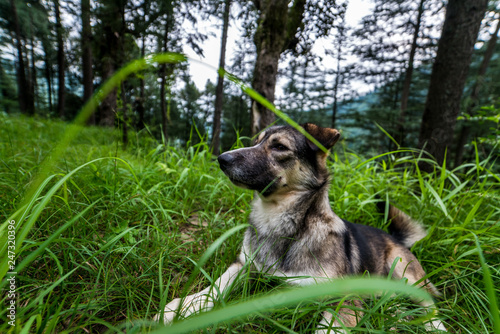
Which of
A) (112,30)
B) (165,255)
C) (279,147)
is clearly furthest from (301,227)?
(112,30)

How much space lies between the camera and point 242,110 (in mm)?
29641

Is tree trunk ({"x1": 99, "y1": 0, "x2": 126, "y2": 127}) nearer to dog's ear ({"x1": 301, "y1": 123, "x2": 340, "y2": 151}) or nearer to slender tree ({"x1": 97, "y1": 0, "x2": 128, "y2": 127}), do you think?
slender tree ({"x1": 97, "y1": 0, "x2": 128, "y2": 127})

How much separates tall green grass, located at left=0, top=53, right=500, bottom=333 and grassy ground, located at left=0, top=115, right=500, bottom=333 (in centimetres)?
1

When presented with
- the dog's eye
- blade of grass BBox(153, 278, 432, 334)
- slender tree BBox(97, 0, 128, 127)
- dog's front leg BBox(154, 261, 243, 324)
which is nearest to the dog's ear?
the dog's eye

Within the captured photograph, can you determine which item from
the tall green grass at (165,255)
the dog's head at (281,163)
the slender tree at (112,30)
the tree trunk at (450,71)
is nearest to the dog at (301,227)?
the dog's head at (281,163)

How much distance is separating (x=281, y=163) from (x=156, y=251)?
4.21 feet

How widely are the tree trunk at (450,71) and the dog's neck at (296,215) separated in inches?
132

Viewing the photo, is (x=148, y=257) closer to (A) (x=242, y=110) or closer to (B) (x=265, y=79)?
(B) (x=265, y=79)

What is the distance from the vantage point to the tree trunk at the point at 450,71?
13.1ft

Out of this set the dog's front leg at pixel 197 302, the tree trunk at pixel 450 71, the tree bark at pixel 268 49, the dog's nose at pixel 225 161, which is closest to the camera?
the dog's front leg at pixel 197 302

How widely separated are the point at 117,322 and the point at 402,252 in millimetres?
2319

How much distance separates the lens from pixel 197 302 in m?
1.35

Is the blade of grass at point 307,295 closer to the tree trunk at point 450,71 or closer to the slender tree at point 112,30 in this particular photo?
the slender tree at point 112,30

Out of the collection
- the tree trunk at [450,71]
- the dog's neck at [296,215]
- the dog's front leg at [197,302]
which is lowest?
the dog's front leg at [197,302]
